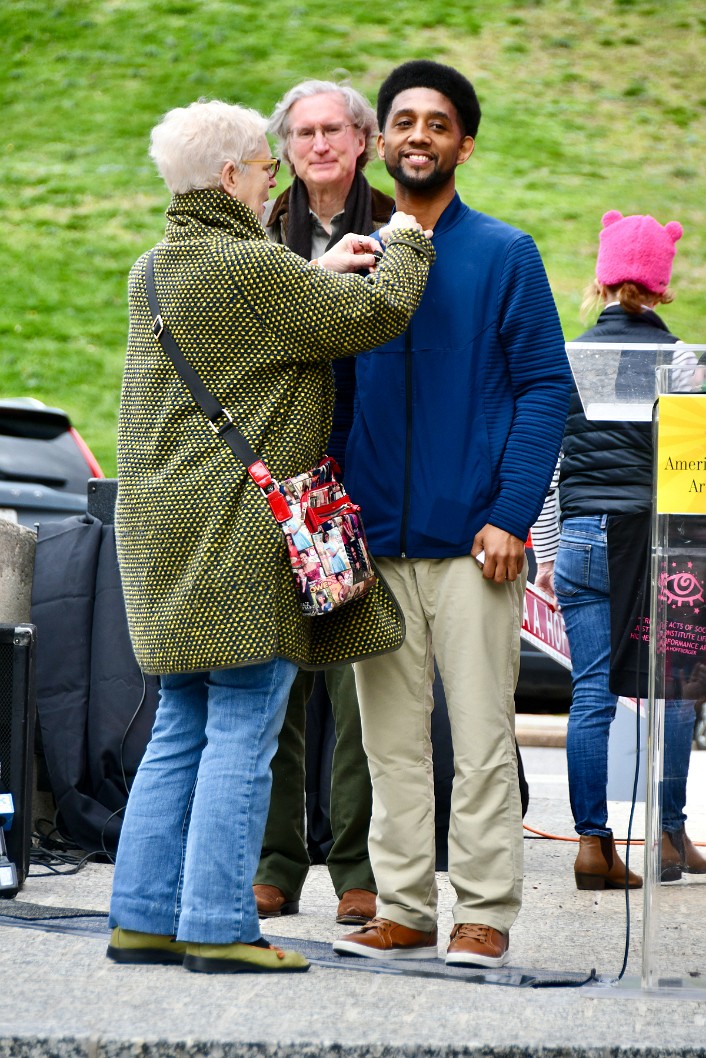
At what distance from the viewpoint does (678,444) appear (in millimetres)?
2996

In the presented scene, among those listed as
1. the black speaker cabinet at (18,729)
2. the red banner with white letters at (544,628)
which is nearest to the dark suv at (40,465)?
the red banner with white letters at (544,628)

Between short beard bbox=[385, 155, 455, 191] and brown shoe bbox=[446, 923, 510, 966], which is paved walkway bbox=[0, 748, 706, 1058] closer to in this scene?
brown shoe bbox=[446, 923, 510, 966]

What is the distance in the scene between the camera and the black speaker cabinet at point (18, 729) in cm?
421

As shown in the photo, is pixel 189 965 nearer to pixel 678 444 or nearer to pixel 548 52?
pixel 678 444

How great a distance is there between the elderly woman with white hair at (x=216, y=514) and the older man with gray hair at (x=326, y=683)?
3.01ft

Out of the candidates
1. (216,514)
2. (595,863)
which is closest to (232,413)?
(216,514)

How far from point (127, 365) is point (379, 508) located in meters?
0.69

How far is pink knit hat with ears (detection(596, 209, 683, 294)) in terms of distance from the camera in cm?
460

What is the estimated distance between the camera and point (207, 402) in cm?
309

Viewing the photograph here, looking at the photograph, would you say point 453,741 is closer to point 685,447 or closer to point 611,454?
point 685,447

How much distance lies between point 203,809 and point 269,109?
2072 cm

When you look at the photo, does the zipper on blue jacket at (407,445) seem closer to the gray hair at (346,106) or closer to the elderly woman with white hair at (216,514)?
the elderly woman with white hair at (216,514)

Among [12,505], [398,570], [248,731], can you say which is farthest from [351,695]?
[12,505]

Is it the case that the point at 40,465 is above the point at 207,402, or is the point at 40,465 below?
below
